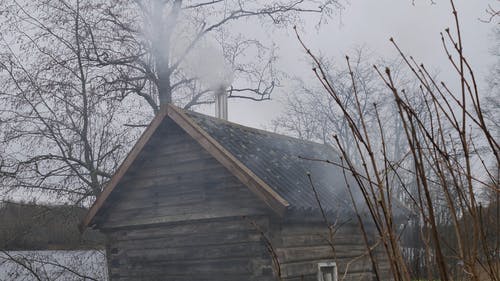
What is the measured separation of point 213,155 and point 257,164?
0.90m

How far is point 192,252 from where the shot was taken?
34.9ft

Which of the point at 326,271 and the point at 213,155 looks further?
the point at 326,271

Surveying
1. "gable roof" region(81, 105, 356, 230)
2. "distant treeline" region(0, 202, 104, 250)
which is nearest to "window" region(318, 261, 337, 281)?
"gable roof" region(81, 105, 356, 230)

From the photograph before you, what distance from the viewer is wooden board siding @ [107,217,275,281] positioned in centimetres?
983

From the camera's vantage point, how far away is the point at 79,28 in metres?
16.2

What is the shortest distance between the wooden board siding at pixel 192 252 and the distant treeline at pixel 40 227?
3.85 metres

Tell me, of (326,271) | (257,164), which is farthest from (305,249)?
(257,164)

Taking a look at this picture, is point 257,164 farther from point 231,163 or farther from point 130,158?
point 130,158

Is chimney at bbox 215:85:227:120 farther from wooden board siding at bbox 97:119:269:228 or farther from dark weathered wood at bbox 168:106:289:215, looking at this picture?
dark weathered wood at bbox 168:106:289:215

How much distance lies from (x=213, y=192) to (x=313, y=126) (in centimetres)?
2347

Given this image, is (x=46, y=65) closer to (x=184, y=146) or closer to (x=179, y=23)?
(x=179, y=23)

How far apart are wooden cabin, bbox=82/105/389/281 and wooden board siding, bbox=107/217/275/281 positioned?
Result: 2cm

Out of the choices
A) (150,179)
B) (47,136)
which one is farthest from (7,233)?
(150,179)

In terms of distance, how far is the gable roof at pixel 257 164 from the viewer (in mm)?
9531
